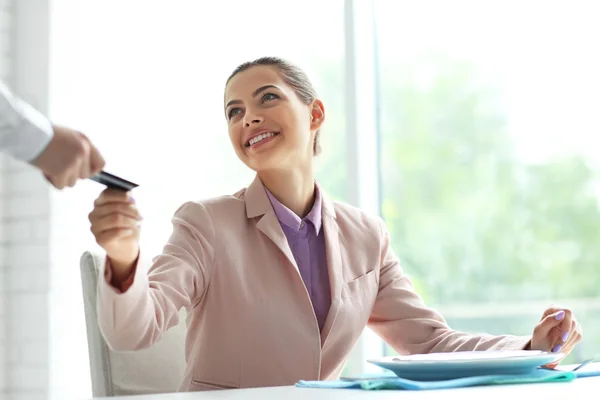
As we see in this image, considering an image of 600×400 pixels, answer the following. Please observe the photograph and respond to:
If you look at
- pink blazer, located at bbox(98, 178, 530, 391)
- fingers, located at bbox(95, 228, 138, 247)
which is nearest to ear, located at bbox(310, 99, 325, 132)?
→ pink blazer, located at bbox(98, 178, 530, 391)

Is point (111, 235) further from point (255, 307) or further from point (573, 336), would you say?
point (573, 336)

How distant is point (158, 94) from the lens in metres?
3.47

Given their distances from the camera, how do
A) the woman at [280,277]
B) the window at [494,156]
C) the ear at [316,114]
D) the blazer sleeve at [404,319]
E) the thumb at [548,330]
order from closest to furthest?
1. the thumb at [548,330]
2. the woman at [280,277]
3. the blazer sleeve at [404,319]
4. the ear at [316,114]
5. the window at [494,156]

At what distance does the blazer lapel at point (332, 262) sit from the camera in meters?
1.73

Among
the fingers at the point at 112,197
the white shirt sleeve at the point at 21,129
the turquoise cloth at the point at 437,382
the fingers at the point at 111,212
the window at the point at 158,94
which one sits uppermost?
the window at the point at 158,94

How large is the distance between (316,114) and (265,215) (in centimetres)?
37

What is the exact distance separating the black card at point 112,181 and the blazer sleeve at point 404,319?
2.62 feet

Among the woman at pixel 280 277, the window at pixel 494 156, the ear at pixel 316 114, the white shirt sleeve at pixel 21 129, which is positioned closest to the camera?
the white shirt sleeve at pixel 21 129

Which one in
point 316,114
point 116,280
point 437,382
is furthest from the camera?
point 316,114

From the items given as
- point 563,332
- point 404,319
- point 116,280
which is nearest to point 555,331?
point 563,332

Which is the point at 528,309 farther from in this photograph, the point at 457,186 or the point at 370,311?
the point at 370,311

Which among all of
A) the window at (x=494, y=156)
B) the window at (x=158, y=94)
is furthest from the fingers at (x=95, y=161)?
the window at (x=494, y=156)

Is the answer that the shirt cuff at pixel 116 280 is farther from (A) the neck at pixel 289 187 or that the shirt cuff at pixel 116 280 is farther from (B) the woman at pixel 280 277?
(A) the neck at pixel 289 187

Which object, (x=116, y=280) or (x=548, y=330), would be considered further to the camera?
(x=548, y=330)
